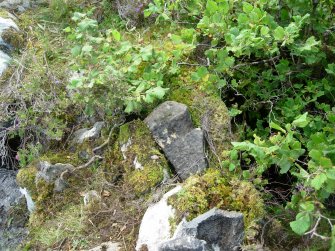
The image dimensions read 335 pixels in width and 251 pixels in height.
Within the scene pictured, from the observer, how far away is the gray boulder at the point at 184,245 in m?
2.60

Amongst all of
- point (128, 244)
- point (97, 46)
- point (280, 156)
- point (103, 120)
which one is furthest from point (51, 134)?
point (280, 156)

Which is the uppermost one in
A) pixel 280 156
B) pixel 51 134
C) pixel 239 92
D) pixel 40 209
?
pixel 280 156

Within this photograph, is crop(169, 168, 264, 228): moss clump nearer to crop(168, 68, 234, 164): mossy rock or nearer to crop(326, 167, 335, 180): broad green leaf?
crop(168, 68, 234, 164): mossy rock

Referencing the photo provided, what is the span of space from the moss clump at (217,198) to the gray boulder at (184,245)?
0.25 m

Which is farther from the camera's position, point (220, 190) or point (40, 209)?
point (40, 209)

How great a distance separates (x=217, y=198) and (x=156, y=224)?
1.61 feet

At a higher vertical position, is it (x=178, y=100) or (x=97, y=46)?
(x=97, y=46)

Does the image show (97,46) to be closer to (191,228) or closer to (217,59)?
(217,59)

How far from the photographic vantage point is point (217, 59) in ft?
11.7

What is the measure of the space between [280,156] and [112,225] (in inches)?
58.2

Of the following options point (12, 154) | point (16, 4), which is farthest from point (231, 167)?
point (16, 4)

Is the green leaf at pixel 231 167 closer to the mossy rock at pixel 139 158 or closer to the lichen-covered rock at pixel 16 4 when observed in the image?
the mossy rock at pixel 139 158

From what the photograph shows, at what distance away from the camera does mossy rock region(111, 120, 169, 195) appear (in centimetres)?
333

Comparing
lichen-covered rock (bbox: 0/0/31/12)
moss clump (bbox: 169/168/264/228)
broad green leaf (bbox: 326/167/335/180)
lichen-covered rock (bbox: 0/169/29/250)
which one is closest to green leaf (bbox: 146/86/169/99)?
moss clump (bbox: 169/168/264/228)
